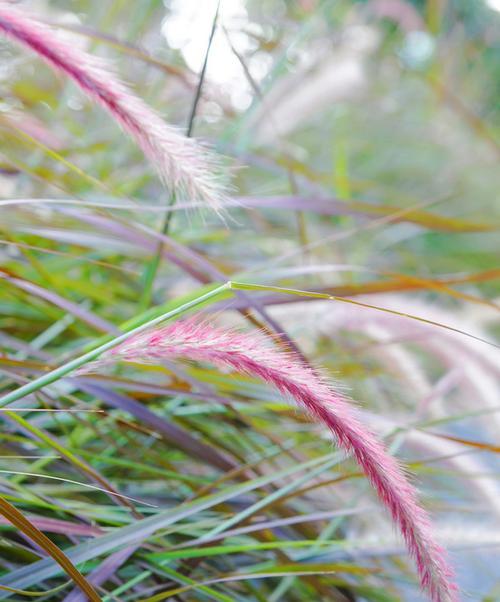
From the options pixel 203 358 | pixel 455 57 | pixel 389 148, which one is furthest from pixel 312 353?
pixel 455 57

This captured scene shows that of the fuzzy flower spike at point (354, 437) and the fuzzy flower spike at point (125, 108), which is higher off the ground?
the fuzzy flower spike at point (125, 108)

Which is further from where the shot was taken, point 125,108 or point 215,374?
point 215,374

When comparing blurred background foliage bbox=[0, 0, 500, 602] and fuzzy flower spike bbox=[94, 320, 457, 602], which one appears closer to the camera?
fuzzy flower spike bbox=[94, 320, 457, 602]

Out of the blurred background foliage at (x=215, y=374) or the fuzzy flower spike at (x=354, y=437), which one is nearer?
the fuzzy flower spike at (x=354, y=437)

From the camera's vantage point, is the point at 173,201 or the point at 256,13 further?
the point at 256,13

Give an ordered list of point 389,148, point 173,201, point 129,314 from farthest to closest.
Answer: point 389,148 → point 129,314 → point 173,201

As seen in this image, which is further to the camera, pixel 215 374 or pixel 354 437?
pixel 215 374

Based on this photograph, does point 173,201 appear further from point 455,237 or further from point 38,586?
point 455,237

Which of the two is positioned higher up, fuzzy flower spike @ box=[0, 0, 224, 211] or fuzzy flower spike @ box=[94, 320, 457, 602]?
fuzzy flower spike @ box=[0, 0, 224, 211]
